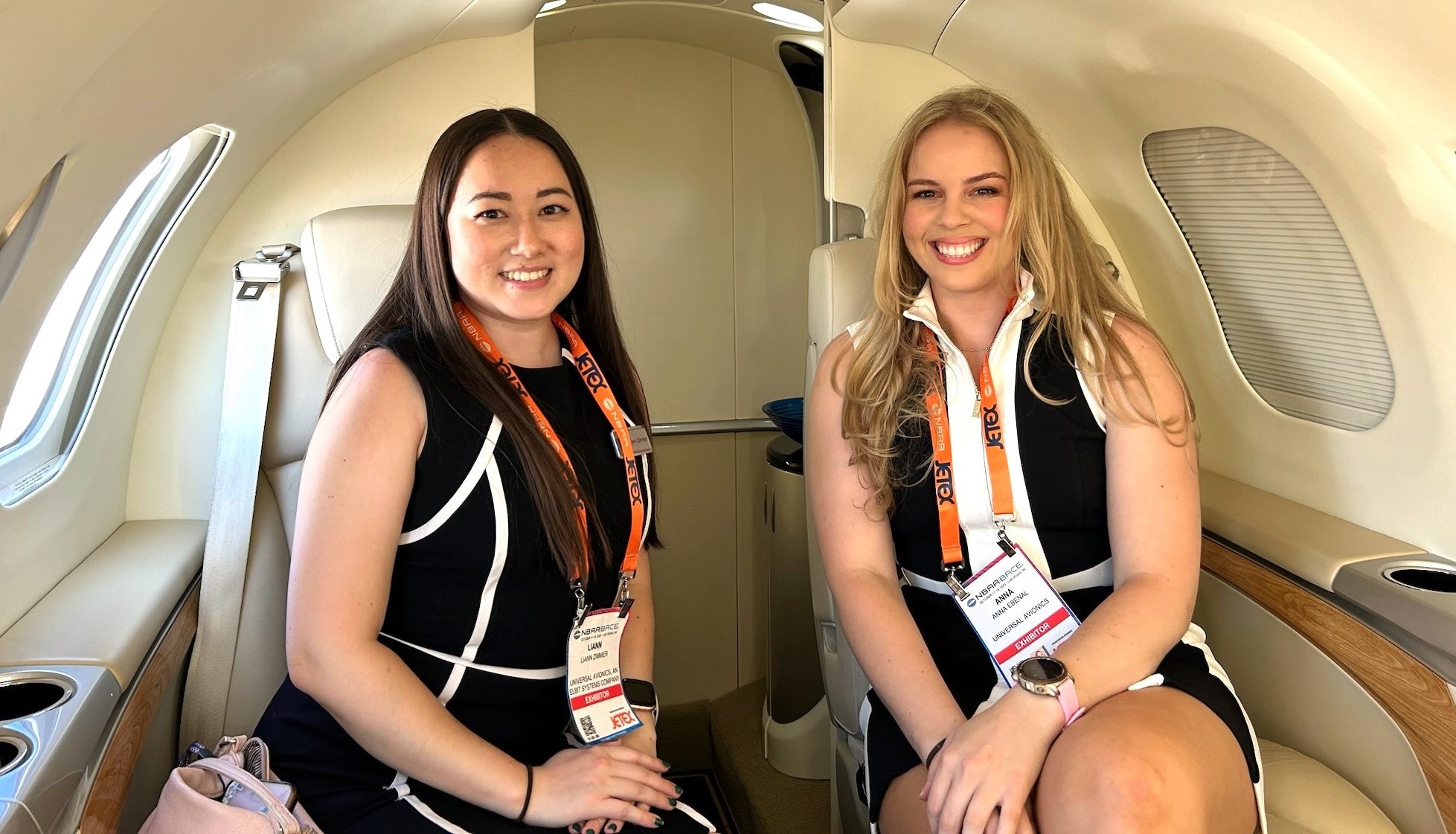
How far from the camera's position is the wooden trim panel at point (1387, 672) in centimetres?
195

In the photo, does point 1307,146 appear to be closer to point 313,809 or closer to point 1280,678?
point 1280,678

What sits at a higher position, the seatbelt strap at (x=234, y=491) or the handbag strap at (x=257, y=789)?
the seatbelt strap at (x=234, y=491)

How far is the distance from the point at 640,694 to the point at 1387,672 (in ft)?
4.48

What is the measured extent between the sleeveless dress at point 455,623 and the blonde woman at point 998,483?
0.64 m

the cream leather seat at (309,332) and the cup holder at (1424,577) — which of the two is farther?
the cream leather seat at (309,332)

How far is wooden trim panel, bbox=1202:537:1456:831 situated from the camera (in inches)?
76.8

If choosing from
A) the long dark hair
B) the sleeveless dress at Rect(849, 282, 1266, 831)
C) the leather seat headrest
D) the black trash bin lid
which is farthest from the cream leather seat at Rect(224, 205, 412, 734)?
the black trash bin lid

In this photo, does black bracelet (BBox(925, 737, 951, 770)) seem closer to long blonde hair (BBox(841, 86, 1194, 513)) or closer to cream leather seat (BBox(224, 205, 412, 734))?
long blonde hair (BBox(841, 86, 1194, 513))

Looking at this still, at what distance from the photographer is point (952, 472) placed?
223cm

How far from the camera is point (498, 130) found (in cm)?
211

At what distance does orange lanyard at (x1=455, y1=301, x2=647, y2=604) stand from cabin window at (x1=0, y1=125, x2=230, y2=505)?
819mm

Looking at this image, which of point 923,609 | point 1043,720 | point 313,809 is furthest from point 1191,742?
point 313,809

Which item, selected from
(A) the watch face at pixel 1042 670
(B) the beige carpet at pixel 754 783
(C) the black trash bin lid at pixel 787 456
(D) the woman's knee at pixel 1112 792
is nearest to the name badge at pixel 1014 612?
(A) the watch face at pixel 1042 670

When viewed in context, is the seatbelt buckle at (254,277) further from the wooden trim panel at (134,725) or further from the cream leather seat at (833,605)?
the cream leather seat at (833,605)
